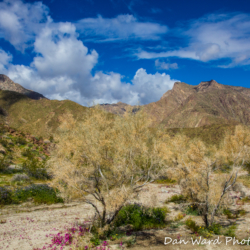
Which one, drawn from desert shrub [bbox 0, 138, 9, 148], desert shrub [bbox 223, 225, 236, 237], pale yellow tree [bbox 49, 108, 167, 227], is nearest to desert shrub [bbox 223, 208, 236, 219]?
desert shrub [bbox 223, 225, 236, 237]

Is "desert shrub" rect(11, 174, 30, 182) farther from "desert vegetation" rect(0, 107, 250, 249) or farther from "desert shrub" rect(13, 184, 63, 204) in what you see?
"desert vegetation" rect(0, 107, 250, 249)

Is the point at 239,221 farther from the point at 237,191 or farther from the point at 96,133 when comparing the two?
the point at 96,133

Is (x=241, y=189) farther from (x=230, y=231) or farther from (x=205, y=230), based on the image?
(x=205, y=230)

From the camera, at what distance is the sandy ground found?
23.3 feet

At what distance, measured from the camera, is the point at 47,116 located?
11475 centimetres

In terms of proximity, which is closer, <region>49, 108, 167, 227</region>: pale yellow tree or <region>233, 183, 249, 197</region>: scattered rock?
<region>49, 108, 167, 227</region>: pale yellow tree

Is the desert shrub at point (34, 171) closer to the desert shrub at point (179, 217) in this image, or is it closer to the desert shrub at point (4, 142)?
the desert shrub at point (4, 142)

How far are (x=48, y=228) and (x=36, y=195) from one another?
20.5 feet

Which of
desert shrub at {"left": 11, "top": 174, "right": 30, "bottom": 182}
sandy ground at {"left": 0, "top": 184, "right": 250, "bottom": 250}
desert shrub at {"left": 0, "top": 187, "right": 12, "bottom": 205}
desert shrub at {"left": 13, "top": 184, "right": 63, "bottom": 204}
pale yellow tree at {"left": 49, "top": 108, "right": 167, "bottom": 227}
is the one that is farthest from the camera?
desert shrub at {"left": 11, "top": 174, "right": 30, "bottom": 182}

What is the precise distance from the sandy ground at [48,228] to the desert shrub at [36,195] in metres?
0.85

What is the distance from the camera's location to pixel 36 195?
1398 centimetres

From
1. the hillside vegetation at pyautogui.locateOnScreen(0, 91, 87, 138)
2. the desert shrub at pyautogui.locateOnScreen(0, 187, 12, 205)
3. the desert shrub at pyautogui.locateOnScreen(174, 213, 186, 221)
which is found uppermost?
the hillside vegetation at pyautogui.locateOnScreen(0, 91, 87, 138)

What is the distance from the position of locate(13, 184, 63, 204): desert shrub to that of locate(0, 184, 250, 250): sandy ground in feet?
2.79

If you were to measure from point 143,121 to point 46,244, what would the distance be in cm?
712
